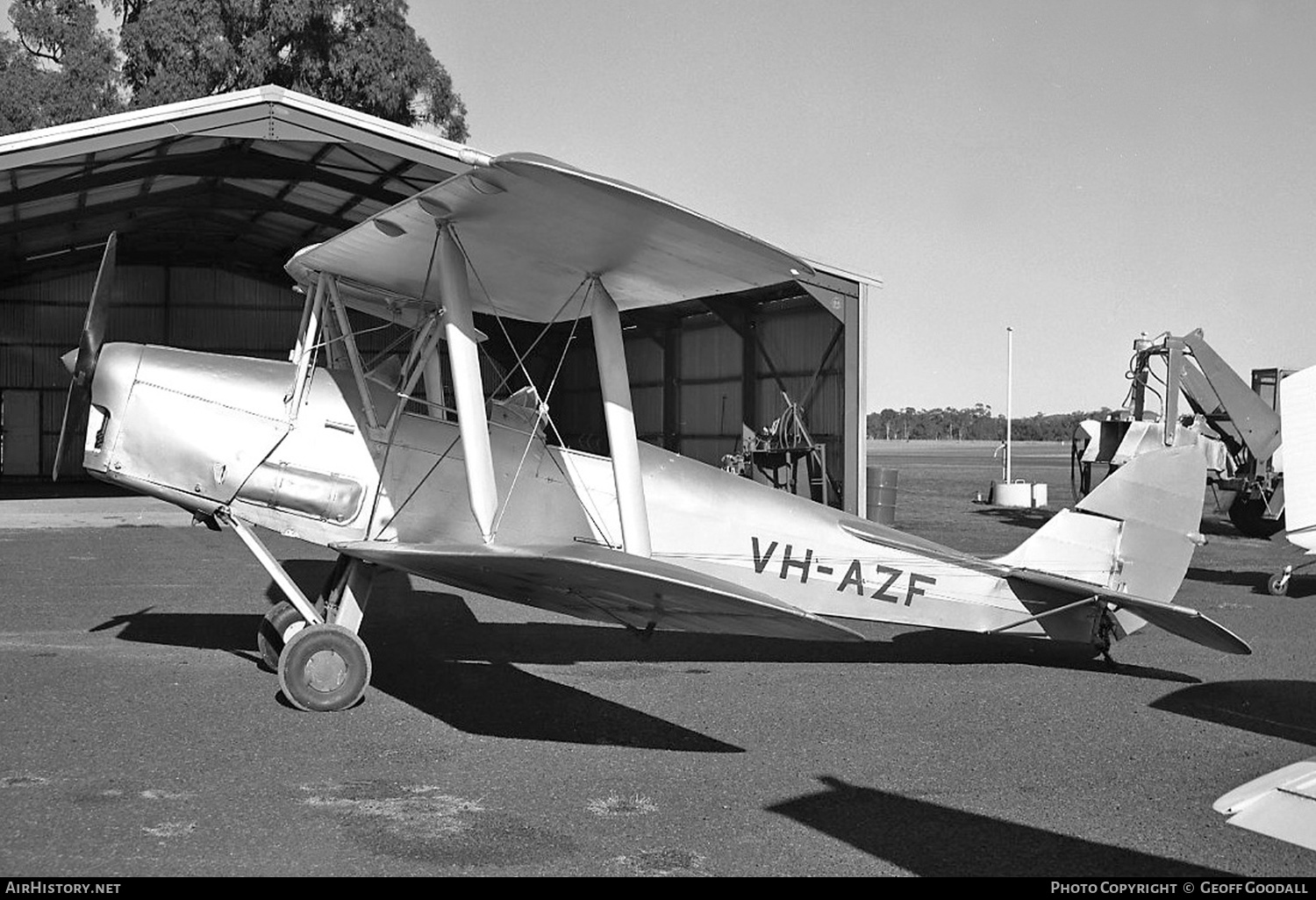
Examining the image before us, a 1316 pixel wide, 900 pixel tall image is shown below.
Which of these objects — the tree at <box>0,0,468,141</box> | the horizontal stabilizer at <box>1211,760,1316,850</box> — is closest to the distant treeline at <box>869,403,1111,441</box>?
the tree at <box>0,0,468,141</box>

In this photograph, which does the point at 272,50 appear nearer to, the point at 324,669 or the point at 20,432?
the point at 20,432

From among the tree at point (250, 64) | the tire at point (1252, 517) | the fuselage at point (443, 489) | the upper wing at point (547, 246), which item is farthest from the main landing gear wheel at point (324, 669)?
the tree at point (250, 64)

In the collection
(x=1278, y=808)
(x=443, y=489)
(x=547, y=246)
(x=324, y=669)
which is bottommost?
(x=324, y=669)

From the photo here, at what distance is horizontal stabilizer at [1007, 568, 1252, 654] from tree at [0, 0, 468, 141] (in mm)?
27914

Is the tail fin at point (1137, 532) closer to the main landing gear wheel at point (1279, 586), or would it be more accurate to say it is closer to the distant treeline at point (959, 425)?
the main landing gear wheel at point (1279, 586)

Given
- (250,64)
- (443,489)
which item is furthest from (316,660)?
(250,64)

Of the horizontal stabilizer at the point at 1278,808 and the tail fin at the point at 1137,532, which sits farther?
the tail fin at the point at 1137,532

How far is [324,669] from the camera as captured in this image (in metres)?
6.31

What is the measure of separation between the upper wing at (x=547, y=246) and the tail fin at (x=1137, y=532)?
295 centimetres

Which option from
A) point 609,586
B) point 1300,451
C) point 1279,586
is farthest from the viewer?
point 1279,586

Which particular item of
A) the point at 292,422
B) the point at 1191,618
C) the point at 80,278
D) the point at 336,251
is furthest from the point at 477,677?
the point at 80,278

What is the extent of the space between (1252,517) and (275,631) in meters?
17.7

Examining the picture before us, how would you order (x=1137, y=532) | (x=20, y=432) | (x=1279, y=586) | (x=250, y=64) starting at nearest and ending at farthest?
(x=1137, y=532), (x=1279, y=586), (x=250, y=64), (x=20, y=432)

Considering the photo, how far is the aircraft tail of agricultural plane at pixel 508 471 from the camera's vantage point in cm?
594
